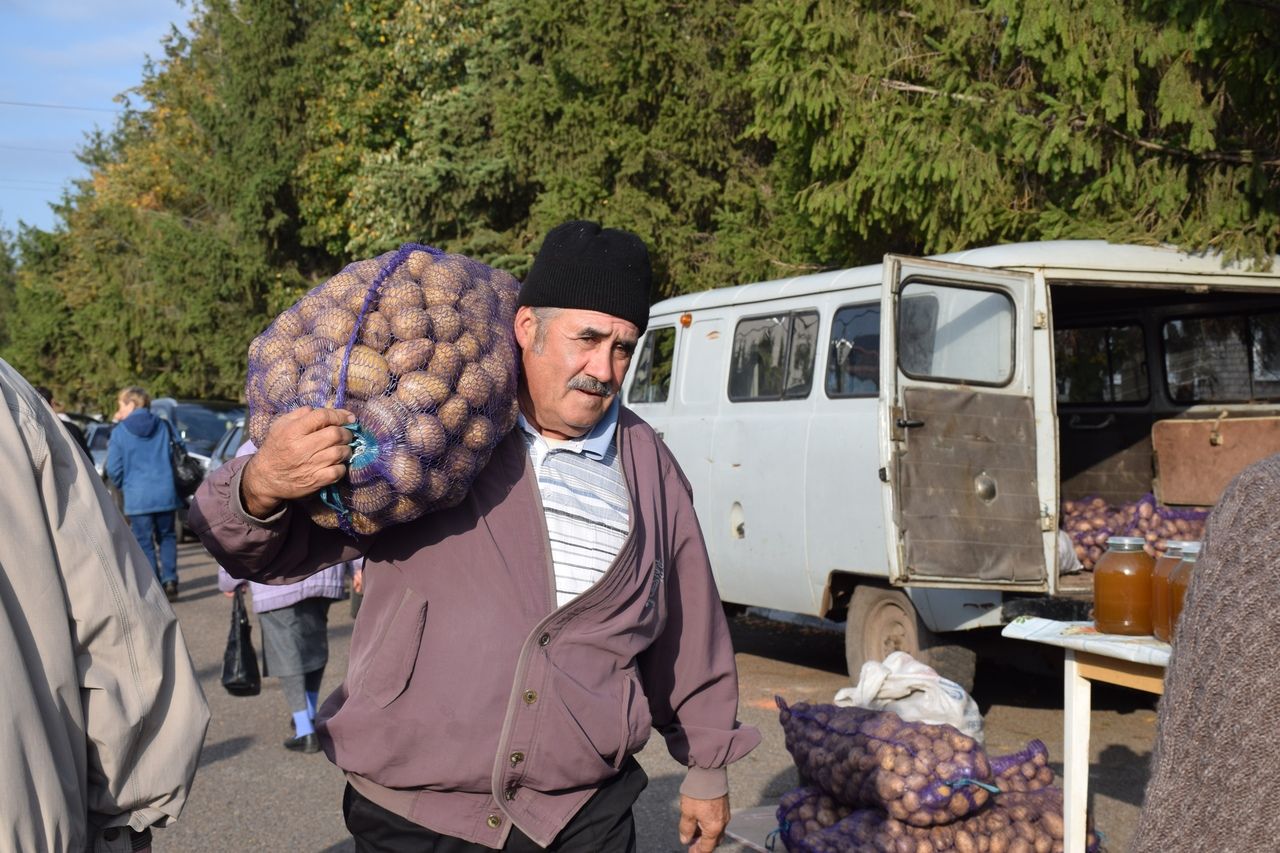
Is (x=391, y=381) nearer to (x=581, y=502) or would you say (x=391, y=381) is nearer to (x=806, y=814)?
(x=581, y=502)

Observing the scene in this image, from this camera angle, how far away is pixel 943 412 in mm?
8055

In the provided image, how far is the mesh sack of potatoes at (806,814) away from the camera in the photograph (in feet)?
17.2

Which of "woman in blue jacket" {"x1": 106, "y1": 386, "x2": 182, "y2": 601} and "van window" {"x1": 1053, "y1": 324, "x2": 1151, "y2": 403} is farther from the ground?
"van window" {"x1": 1053, "y1": 324, "x2": 1151, "y2": 403}

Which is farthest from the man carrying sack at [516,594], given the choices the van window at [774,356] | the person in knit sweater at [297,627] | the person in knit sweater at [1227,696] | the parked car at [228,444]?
the parked car at [228,444]

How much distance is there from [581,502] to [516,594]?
11.4 inches

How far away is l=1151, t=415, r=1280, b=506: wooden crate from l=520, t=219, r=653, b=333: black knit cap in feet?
23.3

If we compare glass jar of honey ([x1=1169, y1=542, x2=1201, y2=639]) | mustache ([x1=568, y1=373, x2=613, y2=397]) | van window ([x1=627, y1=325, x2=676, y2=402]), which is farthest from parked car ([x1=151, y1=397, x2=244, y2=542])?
mustache ([x1=568, y1=373, x2=613, y2=397])

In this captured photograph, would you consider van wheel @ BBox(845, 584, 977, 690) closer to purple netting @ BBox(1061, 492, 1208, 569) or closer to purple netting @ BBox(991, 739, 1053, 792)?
purple netting @ BBox(1061, 492, 1208, 569)

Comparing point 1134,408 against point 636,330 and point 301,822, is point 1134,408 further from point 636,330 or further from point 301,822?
point 636,330

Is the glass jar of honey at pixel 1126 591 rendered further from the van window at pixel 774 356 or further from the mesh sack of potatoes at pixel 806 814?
the van window at pixel 774 356

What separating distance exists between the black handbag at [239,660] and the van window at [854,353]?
12.7ft

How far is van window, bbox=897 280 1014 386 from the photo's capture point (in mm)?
8266

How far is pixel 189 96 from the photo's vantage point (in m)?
42.0

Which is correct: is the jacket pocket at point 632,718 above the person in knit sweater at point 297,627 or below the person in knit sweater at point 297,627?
above
